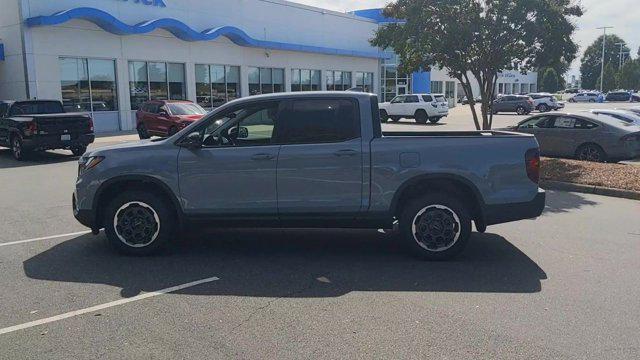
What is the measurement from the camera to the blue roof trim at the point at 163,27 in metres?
21.7

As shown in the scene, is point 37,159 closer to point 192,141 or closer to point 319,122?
point 192,141

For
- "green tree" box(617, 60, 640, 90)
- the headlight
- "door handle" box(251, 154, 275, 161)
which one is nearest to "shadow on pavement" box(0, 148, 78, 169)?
the headlight

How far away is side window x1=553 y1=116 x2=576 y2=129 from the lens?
46.2 ft

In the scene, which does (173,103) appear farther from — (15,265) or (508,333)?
(508,333)

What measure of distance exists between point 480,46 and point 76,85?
59.3ft

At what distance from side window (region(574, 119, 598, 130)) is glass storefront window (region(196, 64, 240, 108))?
802 inches

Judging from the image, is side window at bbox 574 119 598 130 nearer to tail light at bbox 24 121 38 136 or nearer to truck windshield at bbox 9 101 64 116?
tail light at bbox 24 121 38 136

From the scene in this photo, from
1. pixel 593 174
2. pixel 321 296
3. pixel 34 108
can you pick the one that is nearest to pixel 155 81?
pixel 34 108

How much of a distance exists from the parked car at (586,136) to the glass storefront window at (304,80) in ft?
73.2

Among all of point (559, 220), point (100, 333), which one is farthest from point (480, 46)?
point (100, 333)

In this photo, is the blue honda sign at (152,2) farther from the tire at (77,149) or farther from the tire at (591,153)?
the tire at (591,153)

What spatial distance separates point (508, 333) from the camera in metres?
4.14

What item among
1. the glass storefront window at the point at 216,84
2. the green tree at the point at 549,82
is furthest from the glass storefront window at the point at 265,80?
the green tree at the point at 549,82

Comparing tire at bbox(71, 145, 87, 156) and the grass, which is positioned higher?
tire at bbox(71, 145, 87, 156)
